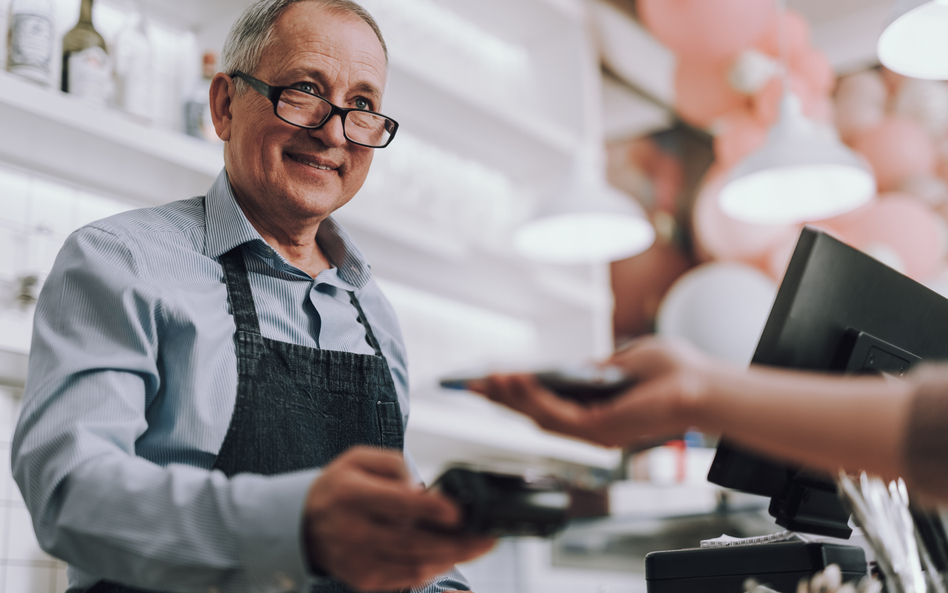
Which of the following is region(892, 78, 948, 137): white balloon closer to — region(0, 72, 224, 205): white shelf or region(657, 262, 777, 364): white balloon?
region(657, 262, 777, 364): white balloon

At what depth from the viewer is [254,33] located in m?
1.27

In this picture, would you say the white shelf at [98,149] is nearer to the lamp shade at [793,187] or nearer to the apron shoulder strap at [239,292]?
the apron shoulder strap at [239,292]

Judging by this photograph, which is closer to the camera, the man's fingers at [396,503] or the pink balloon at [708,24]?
the man's fingers at [396,503]

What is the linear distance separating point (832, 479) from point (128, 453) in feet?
2.57

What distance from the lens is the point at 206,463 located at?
37.1 inches

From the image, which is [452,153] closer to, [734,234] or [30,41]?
[734,234]

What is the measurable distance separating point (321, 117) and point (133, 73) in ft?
2.65

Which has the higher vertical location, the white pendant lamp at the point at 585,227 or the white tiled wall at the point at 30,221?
the white pendant lamp at the point at 585,227

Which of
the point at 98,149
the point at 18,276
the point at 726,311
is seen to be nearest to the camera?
the point at 18,276

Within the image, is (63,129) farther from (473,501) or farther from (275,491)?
(473,501)

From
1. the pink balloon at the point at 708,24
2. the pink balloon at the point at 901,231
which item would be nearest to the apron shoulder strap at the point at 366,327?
the pink balloon at the point at 708,24

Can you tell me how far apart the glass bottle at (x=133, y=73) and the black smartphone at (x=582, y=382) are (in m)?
1.44

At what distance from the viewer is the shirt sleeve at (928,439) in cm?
61

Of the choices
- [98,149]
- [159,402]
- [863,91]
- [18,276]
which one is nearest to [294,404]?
[159,402]
